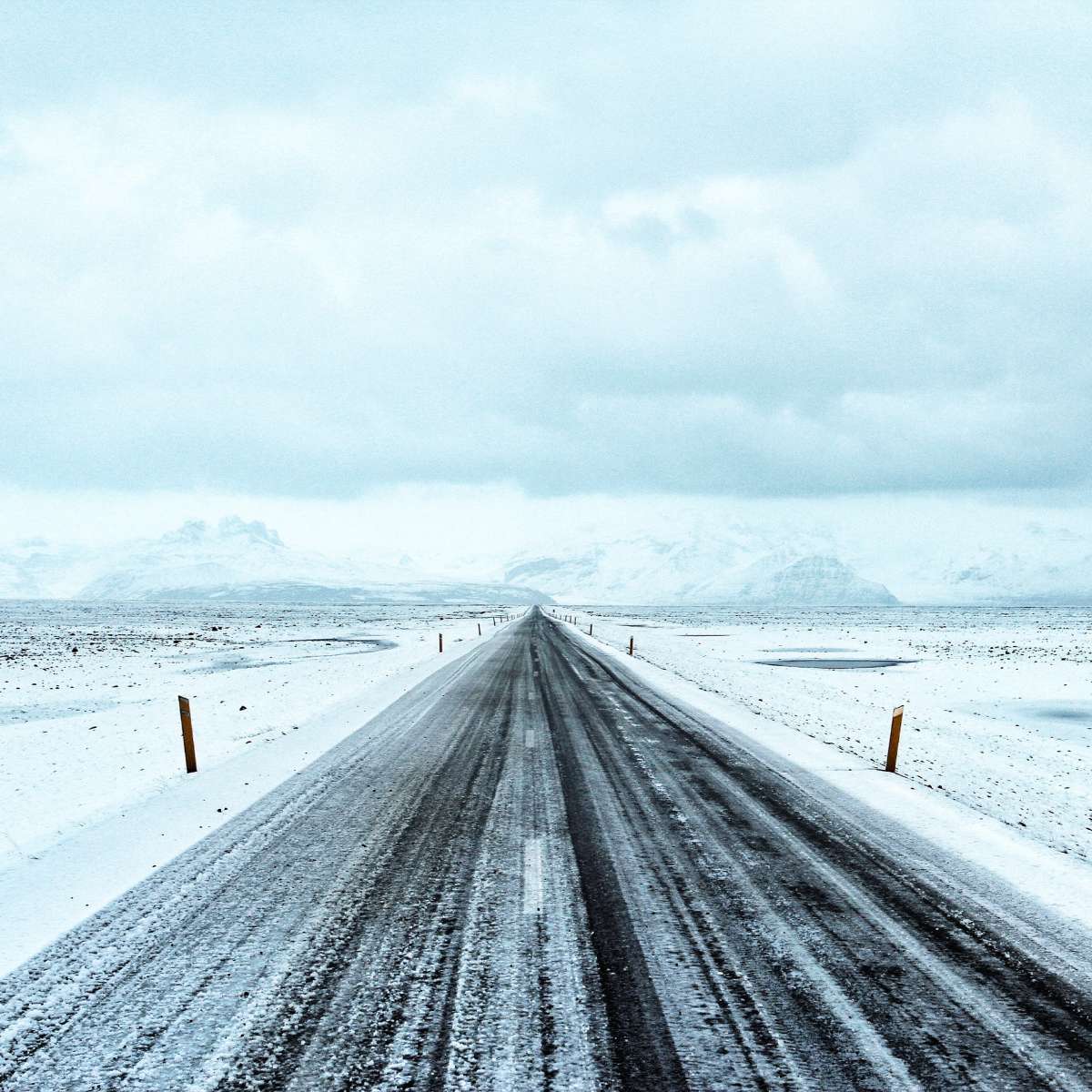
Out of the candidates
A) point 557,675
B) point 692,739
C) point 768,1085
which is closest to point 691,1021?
point 768,1085

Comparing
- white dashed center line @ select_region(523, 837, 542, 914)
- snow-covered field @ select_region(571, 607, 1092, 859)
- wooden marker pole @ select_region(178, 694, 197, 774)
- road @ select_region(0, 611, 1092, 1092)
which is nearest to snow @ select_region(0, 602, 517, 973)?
wooden marker pole @ select_region(178, 694, 197, 774)

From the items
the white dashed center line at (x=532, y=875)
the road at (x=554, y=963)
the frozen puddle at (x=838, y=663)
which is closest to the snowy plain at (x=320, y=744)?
the road at (x=554, y=963)

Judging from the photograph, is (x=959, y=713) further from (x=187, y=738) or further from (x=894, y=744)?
(x=187, y=738)

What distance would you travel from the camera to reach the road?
3273 mm

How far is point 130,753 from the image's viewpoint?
11.1m

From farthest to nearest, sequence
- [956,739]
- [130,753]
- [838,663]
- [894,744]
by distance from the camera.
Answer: [838,663] → [956,739] → [130,753] → [894,744]

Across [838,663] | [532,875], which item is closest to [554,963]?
[532,875]

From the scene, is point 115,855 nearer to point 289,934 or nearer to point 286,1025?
point 289,934

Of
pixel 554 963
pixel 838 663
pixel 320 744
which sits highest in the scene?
pixel 554 963

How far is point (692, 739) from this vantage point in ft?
36.4

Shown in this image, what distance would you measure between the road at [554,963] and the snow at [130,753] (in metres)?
0.51

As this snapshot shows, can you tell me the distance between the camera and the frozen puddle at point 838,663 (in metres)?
29.4

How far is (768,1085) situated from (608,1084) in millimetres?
712

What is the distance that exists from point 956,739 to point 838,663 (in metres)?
18.4
